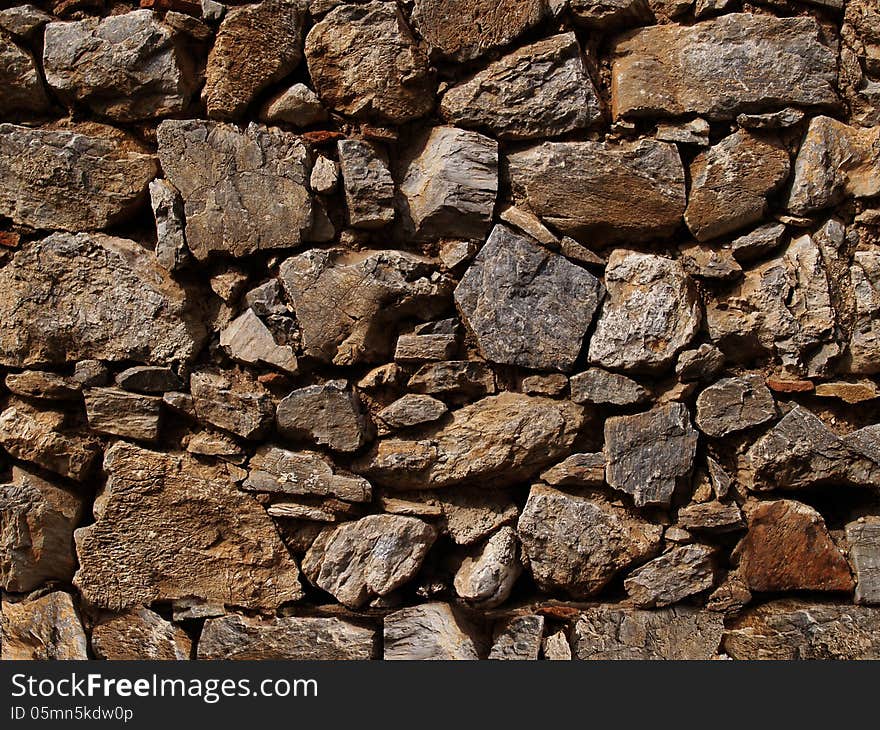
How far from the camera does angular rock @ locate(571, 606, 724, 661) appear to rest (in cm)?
247

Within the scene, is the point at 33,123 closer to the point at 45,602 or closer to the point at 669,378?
the point at 45,602

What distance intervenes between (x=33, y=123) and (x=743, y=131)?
226 centimetres

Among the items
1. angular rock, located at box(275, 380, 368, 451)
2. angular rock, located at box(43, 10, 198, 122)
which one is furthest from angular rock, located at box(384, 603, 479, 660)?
angular rock, located at box(43, 10, 198, 122)

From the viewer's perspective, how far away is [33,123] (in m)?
2.74

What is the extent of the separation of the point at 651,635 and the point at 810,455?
71cm

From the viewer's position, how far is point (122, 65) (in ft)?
8.60

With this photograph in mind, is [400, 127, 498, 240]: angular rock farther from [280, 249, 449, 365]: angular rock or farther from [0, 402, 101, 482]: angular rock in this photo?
[0, 402, 101, 482]: angular rock

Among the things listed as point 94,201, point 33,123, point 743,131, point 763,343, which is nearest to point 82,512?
point 94,201

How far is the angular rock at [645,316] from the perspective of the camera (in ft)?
8.17

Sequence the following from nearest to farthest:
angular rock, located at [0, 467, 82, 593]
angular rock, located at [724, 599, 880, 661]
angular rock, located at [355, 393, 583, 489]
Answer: angular rock, located at [724, 599, 880, 661] < angular rock, located at [355, 393, 583, 489] < angular rock, located at [0, 467, 82, 593]

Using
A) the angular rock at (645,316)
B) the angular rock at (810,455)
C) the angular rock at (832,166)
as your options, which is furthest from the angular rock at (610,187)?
the angular rock at (810,455)

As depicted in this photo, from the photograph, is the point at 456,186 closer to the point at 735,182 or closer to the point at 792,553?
the point at 735,182

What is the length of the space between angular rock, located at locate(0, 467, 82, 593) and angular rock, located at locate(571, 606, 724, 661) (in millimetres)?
1665

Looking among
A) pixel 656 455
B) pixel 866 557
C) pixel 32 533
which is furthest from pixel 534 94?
pixel 32 533
